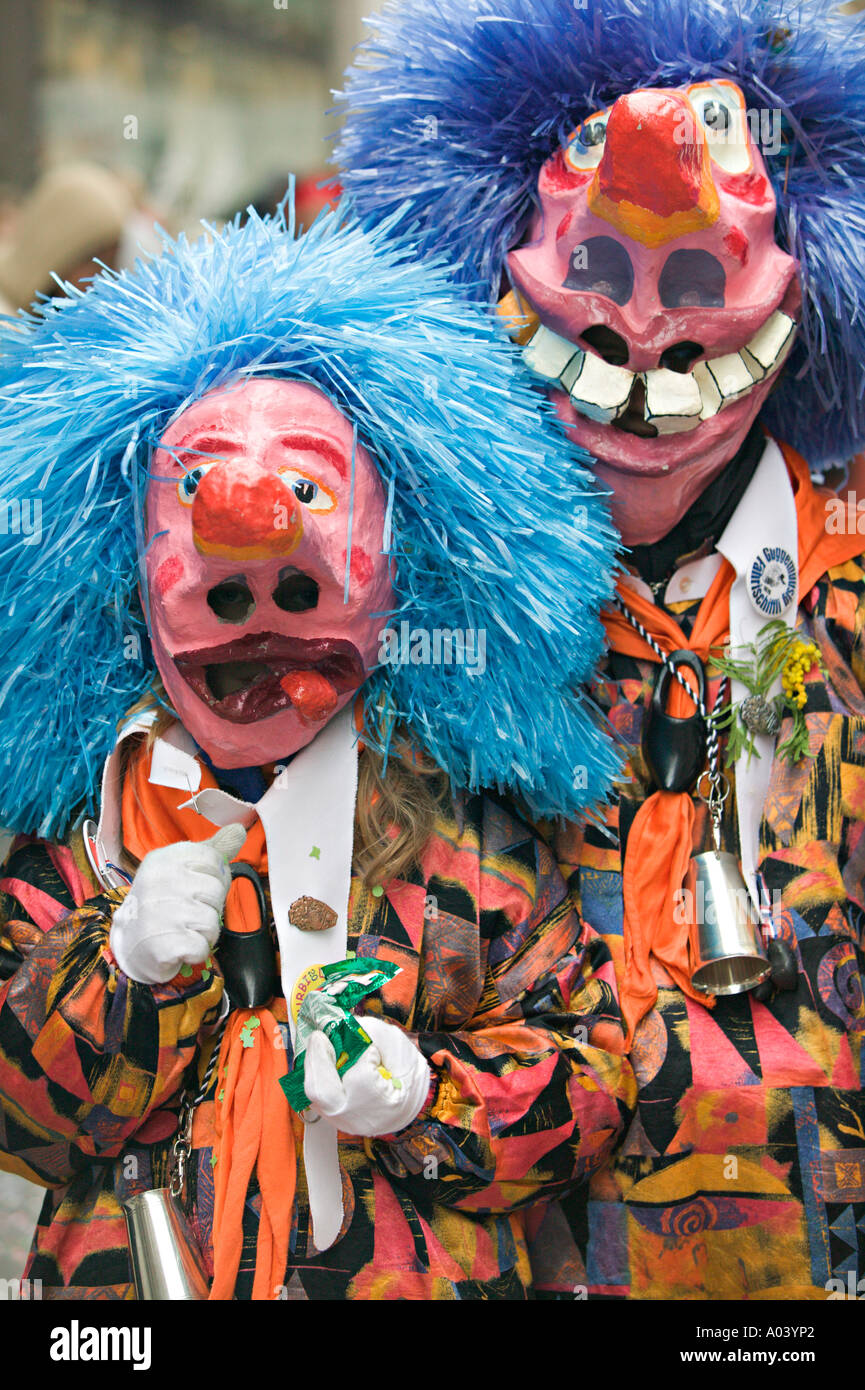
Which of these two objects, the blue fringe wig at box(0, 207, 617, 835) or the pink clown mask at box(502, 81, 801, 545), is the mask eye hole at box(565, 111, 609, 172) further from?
the blue fringe wig at box(0, 207, 617, 835)

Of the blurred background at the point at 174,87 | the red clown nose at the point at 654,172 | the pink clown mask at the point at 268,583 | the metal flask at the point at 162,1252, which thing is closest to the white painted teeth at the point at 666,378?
the red clown nose at the point at 654,172

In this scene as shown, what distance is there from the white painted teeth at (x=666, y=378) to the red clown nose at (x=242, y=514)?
1.56 feet

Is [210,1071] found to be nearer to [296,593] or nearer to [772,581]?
[296,593]

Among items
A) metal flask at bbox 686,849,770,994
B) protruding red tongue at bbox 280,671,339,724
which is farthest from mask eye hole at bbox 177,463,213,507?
metal flask at bbox 686,849,770,994

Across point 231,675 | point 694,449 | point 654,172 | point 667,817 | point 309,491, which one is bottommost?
point 667,817

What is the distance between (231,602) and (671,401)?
61cm

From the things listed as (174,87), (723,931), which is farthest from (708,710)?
(174,87)

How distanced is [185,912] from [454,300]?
82cm

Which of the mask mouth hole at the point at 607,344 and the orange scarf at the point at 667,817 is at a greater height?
the mask mouth hole at the point at 607,344

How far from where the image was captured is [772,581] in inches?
73.3

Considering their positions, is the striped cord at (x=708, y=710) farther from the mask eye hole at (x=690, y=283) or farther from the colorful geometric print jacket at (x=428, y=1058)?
the mask eye hole at (x=690, y=283)

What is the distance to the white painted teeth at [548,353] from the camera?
1.77 meters
